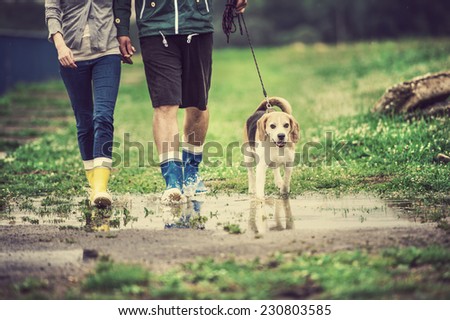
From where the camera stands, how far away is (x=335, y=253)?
569 centimetres

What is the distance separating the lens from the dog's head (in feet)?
26.6

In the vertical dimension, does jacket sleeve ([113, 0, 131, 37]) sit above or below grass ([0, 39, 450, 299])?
above

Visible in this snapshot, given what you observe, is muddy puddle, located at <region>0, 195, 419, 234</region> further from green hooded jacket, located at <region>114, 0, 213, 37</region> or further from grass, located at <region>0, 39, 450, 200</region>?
green hooded jacket, located at <region>114, 0, 213, 37</region>

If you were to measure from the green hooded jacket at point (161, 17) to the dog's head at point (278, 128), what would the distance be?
3.26 ft

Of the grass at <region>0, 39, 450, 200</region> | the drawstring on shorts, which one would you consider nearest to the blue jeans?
the drawstring on shorts

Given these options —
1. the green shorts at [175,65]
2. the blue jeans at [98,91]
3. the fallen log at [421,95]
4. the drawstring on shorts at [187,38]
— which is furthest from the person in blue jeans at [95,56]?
the fallen log at [421,95]

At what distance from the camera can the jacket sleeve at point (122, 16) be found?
8.03 meters

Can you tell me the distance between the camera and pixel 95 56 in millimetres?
8039

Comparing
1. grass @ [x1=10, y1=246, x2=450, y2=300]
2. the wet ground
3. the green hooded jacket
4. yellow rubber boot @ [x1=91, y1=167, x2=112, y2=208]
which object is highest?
the green hooded jacket

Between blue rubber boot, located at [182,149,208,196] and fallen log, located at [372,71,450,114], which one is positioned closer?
blue rubber boot, located at [182,149,208,196]

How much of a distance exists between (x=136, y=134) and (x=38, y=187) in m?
5.34

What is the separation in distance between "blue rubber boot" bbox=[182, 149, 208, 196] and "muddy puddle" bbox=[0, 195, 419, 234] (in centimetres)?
30
